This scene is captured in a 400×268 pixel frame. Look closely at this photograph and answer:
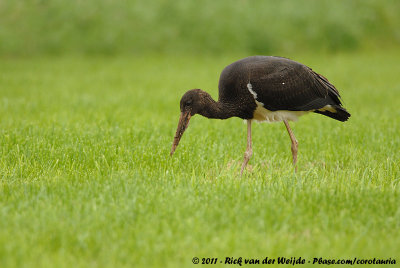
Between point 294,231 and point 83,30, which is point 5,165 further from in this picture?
point 83,30

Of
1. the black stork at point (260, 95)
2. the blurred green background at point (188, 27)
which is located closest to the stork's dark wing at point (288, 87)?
the black stork at point (260, 95)

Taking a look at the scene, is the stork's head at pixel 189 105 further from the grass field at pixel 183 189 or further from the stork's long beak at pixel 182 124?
the grass field at pixel 183 189

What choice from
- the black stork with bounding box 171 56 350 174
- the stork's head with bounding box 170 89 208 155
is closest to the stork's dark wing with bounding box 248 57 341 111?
the black stork with bounding box 171 56 350 174

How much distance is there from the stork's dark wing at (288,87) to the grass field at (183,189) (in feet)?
2.42

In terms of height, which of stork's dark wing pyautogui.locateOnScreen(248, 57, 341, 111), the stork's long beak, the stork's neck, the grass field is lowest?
the grass field

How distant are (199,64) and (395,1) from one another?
40.4 feet

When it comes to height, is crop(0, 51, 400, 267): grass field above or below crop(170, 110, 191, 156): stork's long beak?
below

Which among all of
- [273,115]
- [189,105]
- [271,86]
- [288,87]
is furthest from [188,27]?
[189,105]

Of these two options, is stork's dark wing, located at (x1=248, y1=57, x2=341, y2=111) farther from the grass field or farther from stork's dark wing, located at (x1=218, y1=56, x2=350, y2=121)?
the grass field

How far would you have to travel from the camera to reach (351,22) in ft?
71.0

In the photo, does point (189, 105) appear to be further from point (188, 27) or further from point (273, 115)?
point (188, 27)

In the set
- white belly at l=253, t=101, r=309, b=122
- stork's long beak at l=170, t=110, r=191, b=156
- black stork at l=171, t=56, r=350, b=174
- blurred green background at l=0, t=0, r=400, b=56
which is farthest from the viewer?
blurred green background at l=0, t=0, r=400, b=56

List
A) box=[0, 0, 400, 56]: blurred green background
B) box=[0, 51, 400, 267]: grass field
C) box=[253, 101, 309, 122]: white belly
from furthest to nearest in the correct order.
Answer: box=[0, 0, 400, 56]: blurred green background
box=[253, 101, 309, 122]: white belly
box=[0, 51, 400, 267]: grass field

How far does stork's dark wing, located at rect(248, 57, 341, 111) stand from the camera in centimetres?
513
